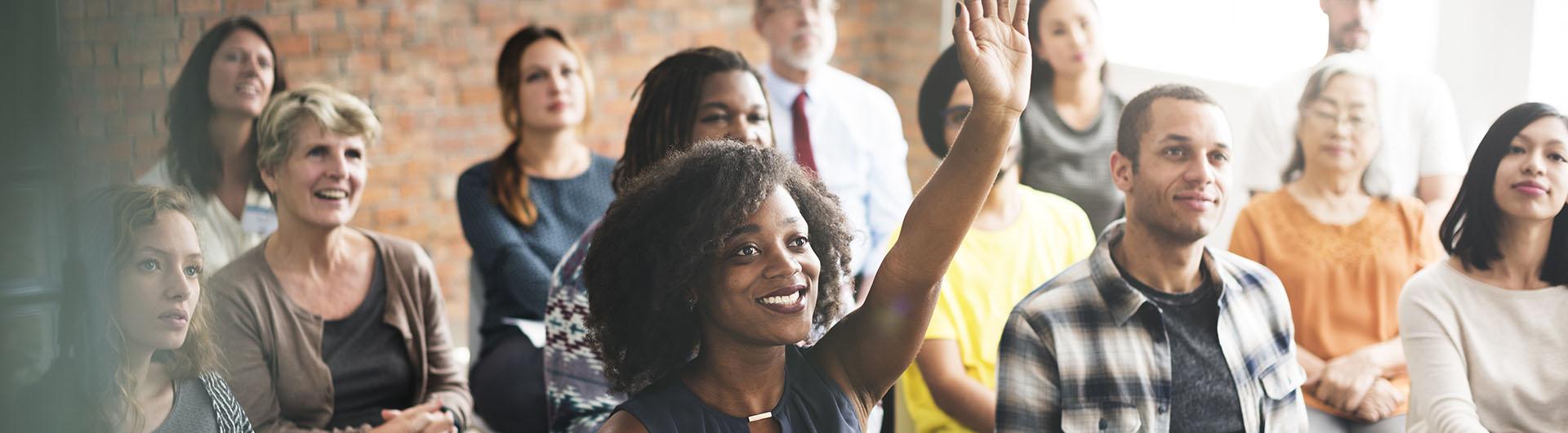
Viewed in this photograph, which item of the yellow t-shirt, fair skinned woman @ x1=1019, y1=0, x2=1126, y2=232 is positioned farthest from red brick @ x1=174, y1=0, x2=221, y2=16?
fair skinned woman @ x1=1019, y1=0, x2=1126, y2=232

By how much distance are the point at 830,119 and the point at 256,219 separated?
148 centimetres

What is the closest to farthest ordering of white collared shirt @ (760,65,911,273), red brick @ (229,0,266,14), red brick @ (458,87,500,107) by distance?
white collared shirt @ (760,65,911,273), red brick @ (229,0,266,14), red brick @ (458,87,500,107)

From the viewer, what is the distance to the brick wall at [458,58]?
5.34 metres

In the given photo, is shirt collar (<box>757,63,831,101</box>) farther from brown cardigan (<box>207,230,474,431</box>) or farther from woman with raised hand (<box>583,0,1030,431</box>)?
woman with raised hand (<box>583,0,1030,431</box>)

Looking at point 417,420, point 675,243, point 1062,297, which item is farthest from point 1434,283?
point 417,420

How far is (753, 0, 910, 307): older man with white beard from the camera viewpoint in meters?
3.76

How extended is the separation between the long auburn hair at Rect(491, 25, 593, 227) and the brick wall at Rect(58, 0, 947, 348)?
1.39m

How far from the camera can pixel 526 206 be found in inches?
142

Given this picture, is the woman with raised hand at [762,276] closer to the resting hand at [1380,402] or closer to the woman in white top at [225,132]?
the resting hand at [1380,402]

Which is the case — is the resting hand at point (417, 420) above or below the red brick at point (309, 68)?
below

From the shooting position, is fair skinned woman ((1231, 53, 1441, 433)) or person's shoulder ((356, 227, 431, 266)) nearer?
fair skinned woman ((1231, 53, 1441, 433))

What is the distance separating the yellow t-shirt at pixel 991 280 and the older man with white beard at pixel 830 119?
2.66 ft

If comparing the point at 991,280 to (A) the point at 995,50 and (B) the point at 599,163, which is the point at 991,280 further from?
(B) the point at 599,163

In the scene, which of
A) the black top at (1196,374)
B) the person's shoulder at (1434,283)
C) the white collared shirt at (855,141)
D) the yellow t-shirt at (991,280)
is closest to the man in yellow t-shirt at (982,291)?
the yellow t-shirt at (991,280)
